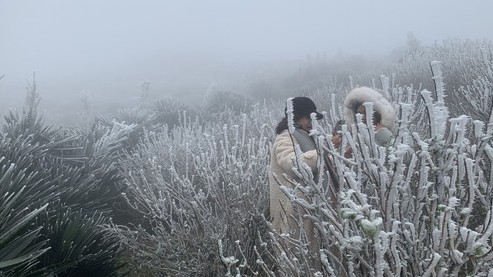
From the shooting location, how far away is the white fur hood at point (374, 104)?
1.95 meters

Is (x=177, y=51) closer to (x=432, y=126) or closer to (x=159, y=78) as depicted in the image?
(x=159, y=78)

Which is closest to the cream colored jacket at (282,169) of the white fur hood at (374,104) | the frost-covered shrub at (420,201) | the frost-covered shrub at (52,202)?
the white fur hood at (374,104)

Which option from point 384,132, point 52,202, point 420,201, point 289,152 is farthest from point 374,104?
point 52,202

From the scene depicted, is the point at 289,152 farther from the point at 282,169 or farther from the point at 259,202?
the point at 259,202

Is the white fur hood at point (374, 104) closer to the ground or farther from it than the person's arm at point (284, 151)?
farther from it

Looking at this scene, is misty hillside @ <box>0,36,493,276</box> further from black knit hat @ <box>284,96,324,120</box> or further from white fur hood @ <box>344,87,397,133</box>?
black knit hat @ <box>284,96,324,120</box>

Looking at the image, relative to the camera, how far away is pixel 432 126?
4.79 feet

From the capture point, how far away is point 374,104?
2.05 m

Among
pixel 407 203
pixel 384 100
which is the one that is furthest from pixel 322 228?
pixel 384 100

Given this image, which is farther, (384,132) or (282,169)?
(282,169)

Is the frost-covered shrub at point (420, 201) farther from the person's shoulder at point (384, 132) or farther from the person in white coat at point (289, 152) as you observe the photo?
the person in white coat at point (289, 152)

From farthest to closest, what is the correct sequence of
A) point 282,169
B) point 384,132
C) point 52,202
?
point 52,202
point 282,169
point 384,132

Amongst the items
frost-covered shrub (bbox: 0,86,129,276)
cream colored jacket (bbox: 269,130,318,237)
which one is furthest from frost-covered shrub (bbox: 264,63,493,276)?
frost-covered shrub (bbox: 0,86,129,276)

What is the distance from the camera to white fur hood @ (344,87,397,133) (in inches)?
76.8
